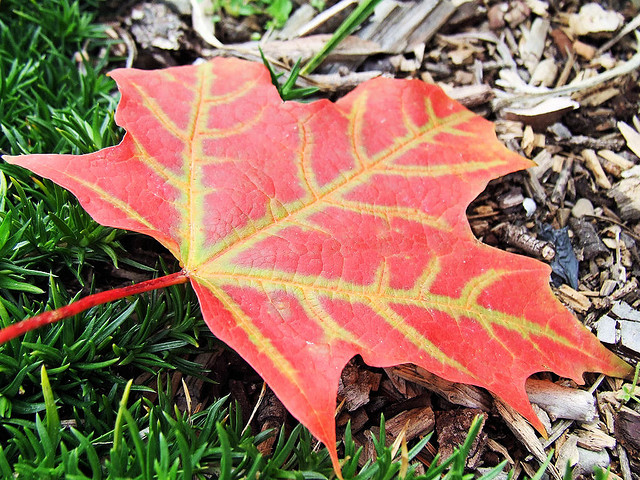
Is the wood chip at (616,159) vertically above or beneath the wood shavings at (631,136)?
beneath

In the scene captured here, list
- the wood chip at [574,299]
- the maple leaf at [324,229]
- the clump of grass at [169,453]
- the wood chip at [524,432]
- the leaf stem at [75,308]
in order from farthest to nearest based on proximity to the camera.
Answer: the wood chip at [574,299] < the wood chip at [524,432] < the maple leaf at [324,229] < the clump of grass at [169,453] < the leaf stem at [75,308]

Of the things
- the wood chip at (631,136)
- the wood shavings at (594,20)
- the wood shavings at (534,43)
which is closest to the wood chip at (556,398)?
the wood chip at (631,136)

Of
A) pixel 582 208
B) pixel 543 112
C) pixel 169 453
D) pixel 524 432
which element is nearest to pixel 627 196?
pixel 582 208

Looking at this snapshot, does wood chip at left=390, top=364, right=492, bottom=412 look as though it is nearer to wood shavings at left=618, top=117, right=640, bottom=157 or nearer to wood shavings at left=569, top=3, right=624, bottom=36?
wood shavings at left=618, top=117, right=640, bottom=157

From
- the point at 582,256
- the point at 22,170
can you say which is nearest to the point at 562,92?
the point at 582,256

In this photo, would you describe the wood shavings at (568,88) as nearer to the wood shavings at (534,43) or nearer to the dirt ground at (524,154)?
the dirt ground at (524,154)

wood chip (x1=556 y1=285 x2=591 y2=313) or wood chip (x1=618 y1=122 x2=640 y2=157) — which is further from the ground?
wood chip (x1=618 y1=122 x2=640 y2=157)

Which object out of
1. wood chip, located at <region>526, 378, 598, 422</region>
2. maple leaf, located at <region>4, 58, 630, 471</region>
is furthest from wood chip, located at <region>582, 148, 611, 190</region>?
wood chip, located at <region>526, 378, 598, 422</region>
